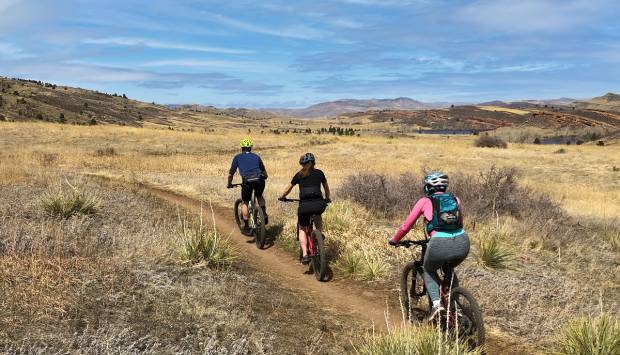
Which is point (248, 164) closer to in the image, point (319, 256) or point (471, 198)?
point (319, 256)

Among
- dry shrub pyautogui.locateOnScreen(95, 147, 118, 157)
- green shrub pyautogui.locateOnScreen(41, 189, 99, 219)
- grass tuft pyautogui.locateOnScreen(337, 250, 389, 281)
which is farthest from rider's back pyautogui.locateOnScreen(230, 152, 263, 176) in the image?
dry shrub pyautogui.locateOnScreen(95, 147, 118, 157)

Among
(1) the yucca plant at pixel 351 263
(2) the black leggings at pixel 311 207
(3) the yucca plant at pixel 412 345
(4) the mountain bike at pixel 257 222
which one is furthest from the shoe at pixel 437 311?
(4) the mountain bike at pixel 257 222

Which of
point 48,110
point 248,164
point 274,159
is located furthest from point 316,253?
point 48,110

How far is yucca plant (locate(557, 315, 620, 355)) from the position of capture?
17.4 feet

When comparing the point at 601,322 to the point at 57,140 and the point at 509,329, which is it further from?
the point at 57,140

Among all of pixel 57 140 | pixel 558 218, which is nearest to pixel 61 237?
pixel 558 218

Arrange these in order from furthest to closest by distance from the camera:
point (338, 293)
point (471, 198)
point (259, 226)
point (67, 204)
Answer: point (471, 198) < point (259, 226) < point (67, 204) < point (338, 293)

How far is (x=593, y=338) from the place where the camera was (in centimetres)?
539

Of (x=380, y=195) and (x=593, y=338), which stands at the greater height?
(x=380, y=195)

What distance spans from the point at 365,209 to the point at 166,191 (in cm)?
875

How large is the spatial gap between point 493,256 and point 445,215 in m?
4.82

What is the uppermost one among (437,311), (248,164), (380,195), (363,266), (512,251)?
(248,164)

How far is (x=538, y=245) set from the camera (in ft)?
36.9

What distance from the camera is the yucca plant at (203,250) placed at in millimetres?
7824
